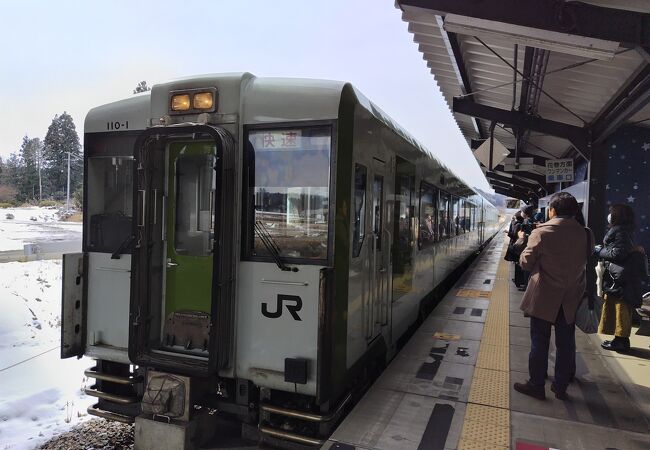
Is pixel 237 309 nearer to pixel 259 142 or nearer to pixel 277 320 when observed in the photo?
pixel 277 320

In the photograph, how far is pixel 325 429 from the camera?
333 cm

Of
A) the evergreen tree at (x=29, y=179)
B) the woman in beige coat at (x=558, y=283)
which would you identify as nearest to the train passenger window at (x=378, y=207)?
the woman in beige coat at (x=558, y=283)

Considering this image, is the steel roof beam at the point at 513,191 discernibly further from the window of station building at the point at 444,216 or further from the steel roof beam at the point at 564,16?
the steel roof beam at the point at 564,16

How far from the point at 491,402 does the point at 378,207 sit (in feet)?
6.23

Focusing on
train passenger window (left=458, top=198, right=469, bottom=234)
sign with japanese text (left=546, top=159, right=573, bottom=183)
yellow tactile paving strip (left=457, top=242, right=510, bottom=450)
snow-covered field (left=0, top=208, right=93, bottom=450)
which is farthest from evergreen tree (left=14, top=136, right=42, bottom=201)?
yellow tactile paving strip (left=457, top=242, right=510, bottom=450)

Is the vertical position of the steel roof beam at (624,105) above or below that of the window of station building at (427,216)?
above

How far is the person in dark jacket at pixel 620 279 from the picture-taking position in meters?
5.13

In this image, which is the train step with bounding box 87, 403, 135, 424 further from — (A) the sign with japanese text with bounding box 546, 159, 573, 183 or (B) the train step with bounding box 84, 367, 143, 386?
(A) the sign with japanese text with bounding box 546, 159, 573, 183

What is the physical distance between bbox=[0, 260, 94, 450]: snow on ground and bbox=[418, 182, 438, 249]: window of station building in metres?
4.43

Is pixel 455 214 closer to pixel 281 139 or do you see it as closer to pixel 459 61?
pixel 459 61

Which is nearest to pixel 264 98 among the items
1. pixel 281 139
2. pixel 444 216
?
pixel 281 139

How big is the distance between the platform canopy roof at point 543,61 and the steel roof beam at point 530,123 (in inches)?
0.6

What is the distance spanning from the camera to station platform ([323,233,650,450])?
3.31 meters

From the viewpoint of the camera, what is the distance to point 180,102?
3.45 metres
